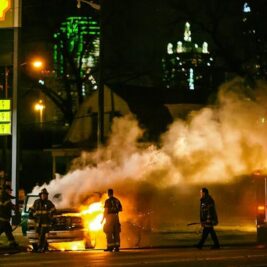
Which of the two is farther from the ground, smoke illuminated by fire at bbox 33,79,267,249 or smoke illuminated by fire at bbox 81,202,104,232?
smoke illuminated by fire at bbox 33,79,267,249

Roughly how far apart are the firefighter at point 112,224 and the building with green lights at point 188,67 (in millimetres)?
20848

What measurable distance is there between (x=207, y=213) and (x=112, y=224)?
8.65 feet

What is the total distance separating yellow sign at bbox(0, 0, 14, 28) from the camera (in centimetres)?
2116

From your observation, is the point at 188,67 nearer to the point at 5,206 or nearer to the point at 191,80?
the point at 191,80

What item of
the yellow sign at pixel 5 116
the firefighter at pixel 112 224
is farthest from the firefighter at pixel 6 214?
the yellow sign at pixel 5 116

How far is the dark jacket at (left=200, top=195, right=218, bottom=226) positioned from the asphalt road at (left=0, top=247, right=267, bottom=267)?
960mm

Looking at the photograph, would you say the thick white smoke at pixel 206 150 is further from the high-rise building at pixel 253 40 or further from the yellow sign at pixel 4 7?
the yellow sign at pixel 4 7

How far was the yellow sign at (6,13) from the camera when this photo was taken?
833 inches

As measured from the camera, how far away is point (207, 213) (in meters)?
21.2

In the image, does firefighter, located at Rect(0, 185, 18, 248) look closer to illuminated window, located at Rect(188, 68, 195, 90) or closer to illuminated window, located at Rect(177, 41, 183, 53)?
illuminated window, located at Rect(188, 68, 195, 90)

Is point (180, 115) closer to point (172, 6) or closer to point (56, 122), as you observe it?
point (172, 6)

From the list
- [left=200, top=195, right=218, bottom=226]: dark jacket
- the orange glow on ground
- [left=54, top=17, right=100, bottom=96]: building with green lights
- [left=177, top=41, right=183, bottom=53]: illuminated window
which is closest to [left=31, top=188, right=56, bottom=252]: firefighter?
the orange glow on ground

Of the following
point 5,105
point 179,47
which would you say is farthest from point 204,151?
point 179,47

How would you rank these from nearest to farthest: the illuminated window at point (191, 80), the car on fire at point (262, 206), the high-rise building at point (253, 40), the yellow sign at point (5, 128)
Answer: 1. the car on fire at point (262, 206)
2. the yellow sign at point (5, 128)
3. the high-rise building at point (253, 40)
4. the illuminated window at point (191, 80)
